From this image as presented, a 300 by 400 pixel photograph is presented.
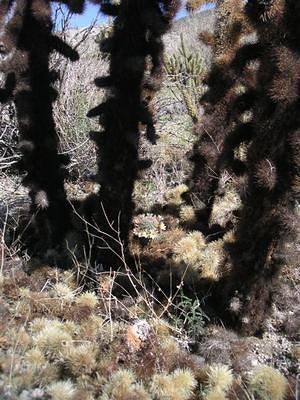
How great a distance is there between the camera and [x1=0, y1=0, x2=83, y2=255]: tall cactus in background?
4.77 metres

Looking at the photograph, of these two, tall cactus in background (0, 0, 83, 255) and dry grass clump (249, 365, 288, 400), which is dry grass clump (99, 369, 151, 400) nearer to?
dry grass clump (249, 365, 288, 400)

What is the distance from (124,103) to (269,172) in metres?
1.52

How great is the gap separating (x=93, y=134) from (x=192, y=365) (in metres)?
2.11

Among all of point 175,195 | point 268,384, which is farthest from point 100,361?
point 175,195

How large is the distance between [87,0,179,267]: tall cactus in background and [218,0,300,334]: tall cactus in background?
87 centimetres

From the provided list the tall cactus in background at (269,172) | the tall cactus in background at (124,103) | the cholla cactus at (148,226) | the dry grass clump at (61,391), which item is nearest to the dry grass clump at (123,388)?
the dry grass clump at (61,391)

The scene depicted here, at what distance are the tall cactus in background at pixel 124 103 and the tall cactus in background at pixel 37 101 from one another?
0.45 meters

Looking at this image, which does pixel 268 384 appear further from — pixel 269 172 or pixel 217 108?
pixel 217 108

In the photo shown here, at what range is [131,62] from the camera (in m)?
4.55

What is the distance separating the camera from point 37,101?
16.5 ft

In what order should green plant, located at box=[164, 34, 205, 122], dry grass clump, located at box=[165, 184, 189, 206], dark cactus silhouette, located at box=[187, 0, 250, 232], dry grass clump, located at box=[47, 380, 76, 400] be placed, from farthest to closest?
green plant, located at box=[164, 34, 205, 122] → dry grass clump, located at box=[165, 184, 189, 206] → dark cactus silhouette, located at box=[187, 0, 250, 232] → dry grass clump, located at box=[47, 380, 76, 400]

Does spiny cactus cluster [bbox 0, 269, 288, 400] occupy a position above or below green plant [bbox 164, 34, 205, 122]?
below

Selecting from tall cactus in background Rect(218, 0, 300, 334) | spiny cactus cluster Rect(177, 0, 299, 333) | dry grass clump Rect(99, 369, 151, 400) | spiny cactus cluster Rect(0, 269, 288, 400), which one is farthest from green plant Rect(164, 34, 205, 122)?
dry grass clump Rect(99, 369, 151, 400)

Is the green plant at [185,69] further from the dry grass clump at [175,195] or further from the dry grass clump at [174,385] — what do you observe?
the dry grass clump at [174,385]
